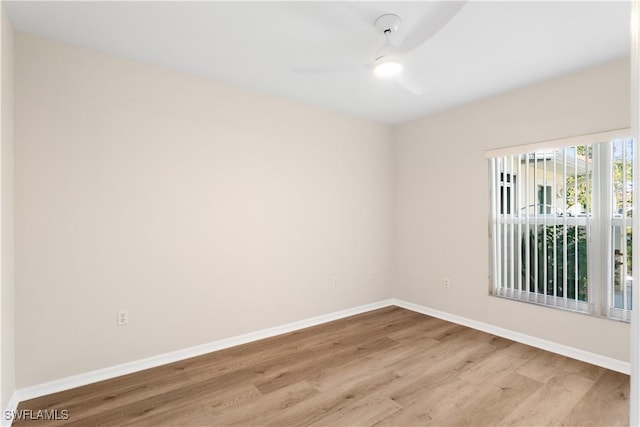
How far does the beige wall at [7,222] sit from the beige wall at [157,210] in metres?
0.10

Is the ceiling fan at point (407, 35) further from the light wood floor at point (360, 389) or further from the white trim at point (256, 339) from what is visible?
the white trim at point (256, 339)

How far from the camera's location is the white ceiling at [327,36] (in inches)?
80.2

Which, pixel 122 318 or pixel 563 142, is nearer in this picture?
pixel 122 318

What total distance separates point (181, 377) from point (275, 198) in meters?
1.81

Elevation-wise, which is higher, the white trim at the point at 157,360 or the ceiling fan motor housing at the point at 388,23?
the ceiling fan motor housing at the point at 388,23

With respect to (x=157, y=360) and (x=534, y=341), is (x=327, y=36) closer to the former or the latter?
(x=157, y=360)

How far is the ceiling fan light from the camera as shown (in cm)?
208

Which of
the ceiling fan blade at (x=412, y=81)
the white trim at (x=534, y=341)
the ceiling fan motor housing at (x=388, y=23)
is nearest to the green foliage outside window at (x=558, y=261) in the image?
the white trim at (x=534, y=341)

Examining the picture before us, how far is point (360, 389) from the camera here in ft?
7.91

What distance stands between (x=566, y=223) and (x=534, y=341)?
3.83 feet

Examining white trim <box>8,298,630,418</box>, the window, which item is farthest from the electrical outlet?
the window

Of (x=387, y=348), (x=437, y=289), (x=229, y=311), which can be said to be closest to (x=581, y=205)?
(x=437, y=289)

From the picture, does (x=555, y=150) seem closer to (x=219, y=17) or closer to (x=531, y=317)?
(x=531, y=317)

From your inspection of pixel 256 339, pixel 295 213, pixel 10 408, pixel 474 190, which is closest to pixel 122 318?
pixel 10 408
